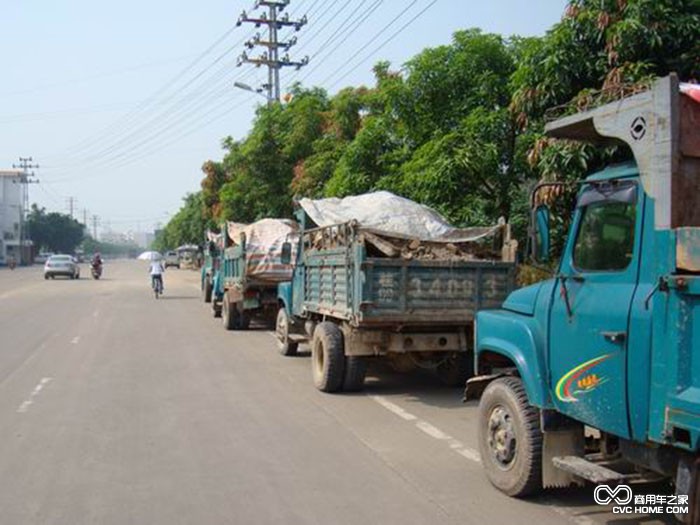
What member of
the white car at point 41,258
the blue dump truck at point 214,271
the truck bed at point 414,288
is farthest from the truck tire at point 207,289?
the white car at point 41,258

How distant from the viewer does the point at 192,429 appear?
24.4ft

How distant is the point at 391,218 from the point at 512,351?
5.11 m

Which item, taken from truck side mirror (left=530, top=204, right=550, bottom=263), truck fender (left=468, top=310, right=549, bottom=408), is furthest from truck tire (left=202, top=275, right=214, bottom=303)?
truck side mirror (left=530, top=204, right=550, bottom=263)

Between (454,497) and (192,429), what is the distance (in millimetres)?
3124

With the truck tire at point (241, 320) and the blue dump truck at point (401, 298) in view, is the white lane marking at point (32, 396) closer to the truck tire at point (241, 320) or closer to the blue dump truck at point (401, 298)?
the blue dump truck at point (401, 298)

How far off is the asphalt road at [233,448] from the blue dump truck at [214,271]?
298 inches

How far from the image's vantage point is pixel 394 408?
8547 millimetres

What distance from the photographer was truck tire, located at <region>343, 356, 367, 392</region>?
939 cm

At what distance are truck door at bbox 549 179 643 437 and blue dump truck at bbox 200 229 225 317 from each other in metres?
15.5

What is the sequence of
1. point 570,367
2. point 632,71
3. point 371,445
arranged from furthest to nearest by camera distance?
point 632,71 → point 371,445 → point 570,367

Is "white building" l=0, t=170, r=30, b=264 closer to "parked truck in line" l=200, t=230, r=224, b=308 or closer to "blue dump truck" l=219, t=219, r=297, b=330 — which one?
"parked truck in line" l=200, t=230, r=224, b=308

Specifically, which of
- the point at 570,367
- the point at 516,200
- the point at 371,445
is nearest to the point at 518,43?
the point at 516,200

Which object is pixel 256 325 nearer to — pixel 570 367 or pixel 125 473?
pixel 125 473

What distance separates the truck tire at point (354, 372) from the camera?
30.8 ft
